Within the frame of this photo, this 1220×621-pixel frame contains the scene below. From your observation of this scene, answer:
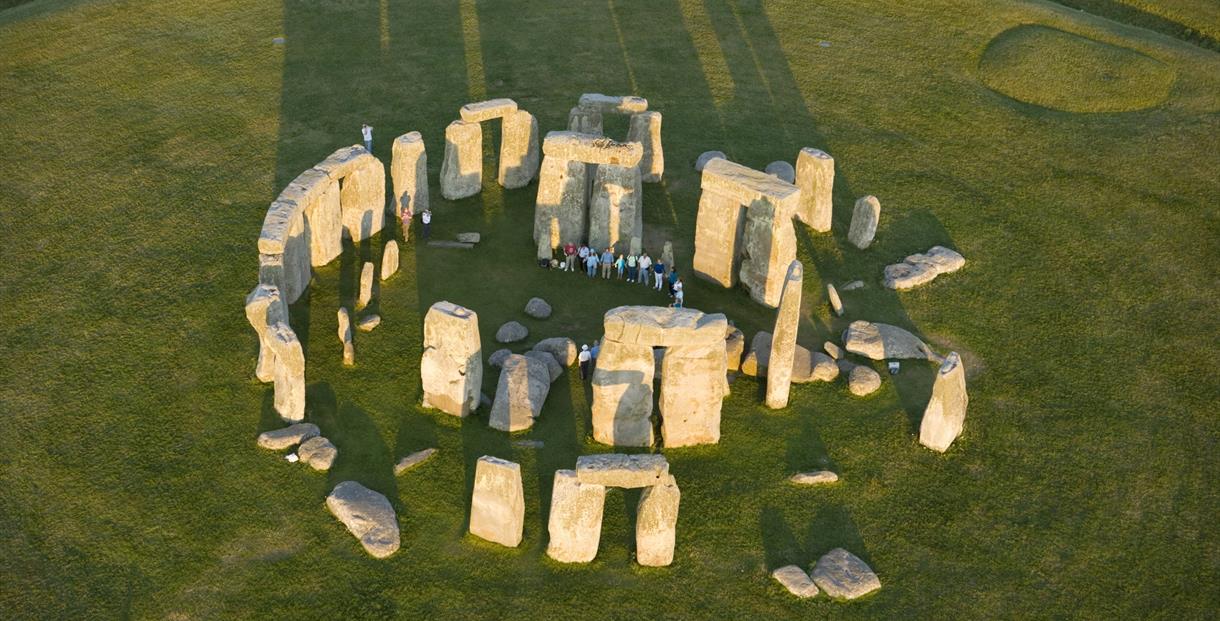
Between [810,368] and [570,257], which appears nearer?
[810,368]

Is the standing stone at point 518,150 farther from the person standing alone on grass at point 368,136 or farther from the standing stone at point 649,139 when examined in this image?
the person standing alone on grass at point 368,136

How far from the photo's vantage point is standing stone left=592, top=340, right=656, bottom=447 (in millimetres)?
19219

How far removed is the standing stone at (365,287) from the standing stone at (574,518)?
721 centimetres

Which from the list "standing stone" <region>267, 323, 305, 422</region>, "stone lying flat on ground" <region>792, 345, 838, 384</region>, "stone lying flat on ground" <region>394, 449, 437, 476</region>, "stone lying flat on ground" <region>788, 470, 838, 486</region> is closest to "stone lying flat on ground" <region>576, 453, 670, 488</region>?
"stone lying flat on ground" <region>788, 470, 838, 486</region>

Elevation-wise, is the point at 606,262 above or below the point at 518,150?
below

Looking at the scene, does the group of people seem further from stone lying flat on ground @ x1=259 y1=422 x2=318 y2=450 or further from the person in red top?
stone lying flat on ground @ x1=259 y1=422 x2=318 y2=450

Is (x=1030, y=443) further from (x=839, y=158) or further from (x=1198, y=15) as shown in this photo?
(x=1198, y=15)

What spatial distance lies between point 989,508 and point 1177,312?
7915 millimetres

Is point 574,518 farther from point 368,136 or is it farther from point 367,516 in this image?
point 368,136

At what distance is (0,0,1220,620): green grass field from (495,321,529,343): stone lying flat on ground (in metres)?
0.25

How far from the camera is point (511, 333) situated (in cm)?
2220

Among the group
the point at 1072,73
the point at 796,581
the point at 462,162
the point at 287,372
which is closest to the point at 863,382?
the point at 796,581

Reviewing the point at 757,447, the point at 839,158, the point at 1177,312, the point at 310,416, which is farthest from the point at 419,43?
the point at 1177,312

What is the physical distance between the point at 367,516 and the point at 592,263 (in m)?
7.98
